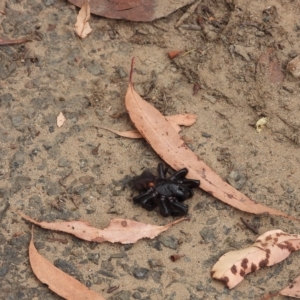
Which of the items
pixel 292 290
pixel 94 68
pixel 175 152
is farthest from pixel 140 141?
pixel 292 290

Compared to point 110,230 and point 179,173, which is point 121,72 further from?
point 110,230

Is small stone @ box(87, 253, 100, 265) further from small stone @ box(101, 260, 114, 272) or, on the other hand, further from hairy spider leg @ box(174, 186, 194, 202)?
hairy spider leg @ box(174, 186, 194, 202)

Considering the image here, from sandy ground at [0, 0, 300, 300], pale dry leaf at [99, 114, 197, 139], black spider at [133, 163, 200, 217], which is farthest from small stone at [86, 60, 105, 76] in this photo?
black spider at [133, 163, 200, 217]

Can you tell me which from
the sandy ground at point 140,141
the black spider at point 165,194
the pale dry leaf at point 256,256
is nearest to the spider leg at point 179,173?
the black spider at point 165,194

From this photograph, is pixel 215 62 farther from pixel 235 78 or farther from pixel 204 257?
pixel 204 257

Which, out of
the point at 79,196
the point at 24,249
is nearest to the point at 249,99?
the point at 79,196

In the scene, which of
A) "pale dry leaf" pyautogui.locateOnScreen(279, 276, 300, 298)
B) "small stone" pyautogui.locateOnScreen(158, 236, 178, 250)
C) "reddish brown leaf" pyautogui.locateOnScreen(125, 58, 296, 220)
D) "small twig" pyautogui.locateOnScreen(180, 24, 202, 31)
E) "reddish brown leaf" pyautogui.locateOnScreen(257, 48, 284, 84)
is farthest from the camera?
"small twig" pyautogui.locateOnScreen(180, 24, 202, 31)

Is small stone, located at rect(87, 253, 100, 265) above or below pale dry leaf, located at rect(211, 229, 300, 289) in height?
below
